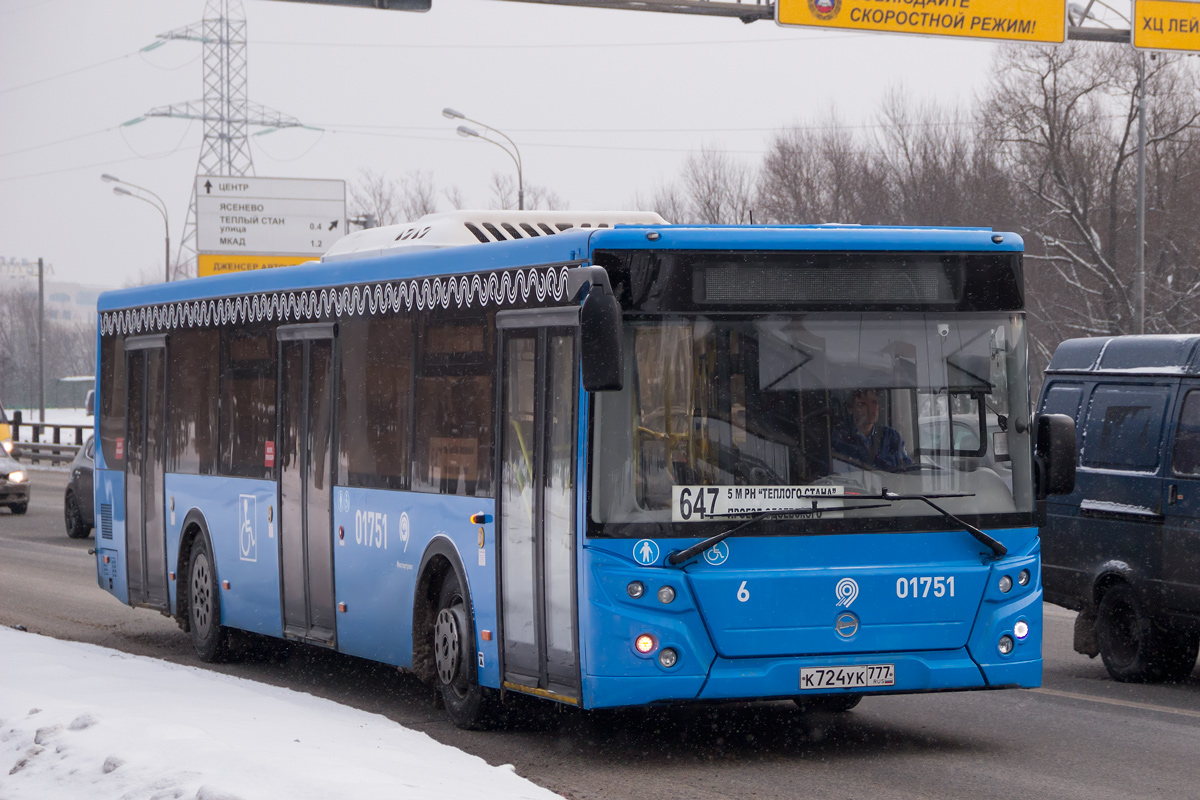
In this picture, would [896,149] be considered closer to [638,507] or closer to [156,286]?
[156,286]

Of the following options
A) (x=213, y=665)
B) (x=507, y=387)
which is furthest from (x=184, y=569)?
(x=507, y=387)

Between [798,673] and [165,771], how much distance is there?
10.4 feet

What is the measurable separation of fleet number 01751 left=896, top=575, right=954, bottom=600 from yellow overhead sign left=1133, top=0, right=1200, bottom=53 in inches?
534

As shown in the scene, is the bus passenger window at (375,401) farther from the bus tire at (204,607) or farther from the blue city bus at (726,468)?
the bus tire at (204,607)

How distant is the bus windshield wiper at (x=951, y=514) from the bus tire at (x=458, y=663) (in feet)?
8.14

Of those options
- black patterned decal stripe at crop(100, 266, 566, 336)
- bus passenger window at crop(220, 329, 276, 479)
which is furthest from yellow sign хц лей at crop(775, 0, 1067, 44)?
bus passenger window at crop(220, 329, 276, 479)

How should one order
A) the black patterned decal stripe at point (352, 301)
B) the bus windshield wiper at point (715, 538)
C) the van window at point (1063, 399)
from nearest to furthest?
the bus windshield wiper at point (715, 538) → the black patterned decal stripe at point (352, 301) → the van window at point (1063, 399)

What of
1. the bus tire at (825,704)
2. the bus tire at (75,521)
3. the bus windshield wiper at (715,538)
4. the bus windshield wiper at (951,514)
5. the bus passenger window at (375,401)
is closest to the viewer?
the bus windshield wiper at (715,538)

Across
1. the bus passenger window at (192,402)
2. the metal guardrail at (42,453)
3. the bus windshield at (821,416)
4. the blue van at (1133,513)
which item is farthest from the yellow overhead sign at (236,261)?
the bus windshield at (821,416)

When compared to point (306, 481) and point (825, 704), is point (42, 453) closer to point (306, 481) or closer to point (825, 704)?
point (306, 481)

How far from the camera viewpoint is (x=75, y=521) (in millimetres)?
26234

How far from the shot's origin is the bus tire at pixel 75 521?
26109mm

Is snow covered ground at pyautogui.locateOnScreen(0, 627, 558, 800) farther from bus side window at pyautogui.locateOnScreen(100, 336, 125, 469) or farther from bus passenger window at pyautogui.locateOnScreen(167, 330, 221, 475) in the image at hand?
bus side window at pyautogui.locateOnScreen(100, 336, 125, 469)

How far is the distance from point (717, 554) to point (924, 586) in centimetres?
109
